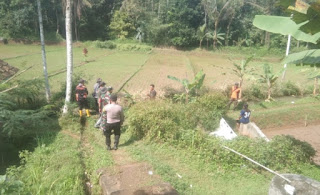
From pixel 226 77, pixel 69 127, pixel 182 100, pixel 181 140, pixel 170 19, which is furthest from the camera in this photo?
pixel 170 19

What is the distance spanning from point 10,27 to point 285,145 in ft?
102

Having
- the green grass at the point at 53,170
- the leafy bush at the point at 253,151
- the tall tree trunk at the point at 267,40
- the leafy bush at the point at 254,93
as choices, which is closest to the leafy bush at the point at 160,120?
the leafy bush at the point at 253,151

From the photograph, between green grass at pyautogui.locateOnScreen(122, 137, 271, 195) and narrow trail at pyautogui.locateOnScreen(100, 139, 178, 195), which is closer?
narrow trail at pyautogui.locateOnScreen(100, 139, 178, 195)

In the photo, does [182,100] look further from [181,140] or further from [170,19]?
[170,19]

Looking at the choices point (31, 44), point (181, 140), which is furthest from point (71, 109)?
point (31, 44)

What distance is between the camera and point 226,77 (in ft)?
58.2

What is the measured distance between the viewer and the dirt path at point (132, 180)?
470 cm

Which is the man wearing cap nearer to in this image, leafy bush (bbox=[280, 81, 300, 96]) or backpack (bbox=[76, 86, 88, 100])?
backpack (bbox=[76, 86, 88, 100])

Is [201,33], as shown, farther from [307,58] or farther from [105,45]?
[307,58]

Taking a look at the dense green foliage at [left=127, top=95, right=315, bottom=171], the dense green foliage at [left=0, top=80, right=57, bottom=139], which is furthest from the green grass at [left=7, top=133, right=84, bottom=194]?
the dense green foliage at [left=127, top=95, right=315, bottom=171]

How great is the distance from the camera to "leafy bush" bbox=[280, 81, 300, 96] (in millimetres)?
13609

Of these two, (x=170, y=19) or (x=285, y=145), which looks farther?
(x=170, y=19)

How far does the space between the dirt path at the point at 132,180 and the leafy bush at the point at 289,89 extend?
10.5m

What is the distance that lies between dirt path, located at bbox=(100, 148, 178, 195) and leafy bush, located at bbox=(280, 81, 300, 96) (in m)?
10.5
